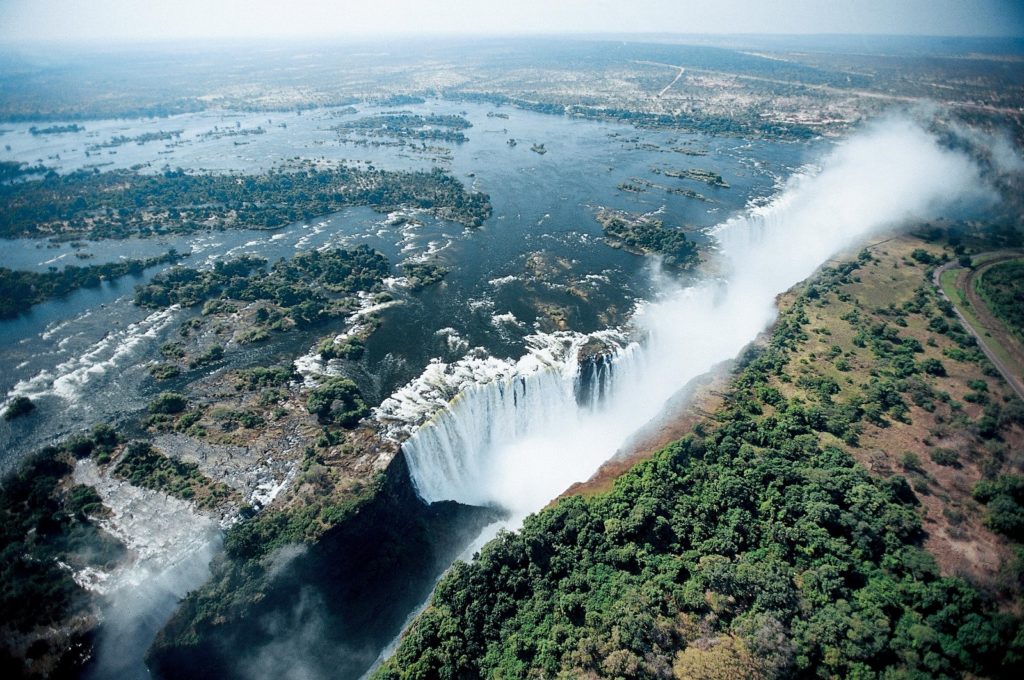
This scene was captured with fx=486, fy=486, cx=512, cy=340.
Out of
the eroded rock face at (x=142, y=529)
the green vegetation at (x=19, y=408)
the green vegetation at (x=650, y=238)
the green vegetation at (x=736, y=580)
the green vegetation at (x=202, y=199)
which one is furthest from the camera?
the green vegetation at (x=202, y=199)

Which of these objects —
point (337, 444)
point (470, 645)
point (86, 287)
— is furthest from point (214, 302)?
point (470, 645)

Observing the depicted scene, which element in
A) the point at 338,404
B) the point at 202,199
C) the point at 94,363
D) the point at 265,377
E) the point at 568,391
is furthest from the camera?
the point at 202,199

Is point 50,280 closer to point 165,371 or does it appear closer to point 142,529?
point 165,371

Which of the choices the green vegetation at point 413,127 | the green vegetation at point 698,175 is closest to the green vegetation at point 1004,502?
the green vegetation at point 698,175

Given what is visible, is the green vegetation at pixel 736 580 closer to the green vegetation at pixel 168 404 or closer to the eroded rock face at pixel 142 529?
the eroded rock face at pixel 142 529

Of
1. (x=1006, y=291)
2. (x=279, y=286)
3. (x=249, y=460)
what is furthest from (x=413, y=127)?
(x=1006, y=291)

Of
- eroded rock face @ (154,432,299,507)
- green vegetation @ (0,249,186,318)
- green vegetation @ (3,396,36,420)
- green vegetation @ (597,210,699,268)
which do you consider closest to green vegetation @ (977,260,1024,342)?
green vegetation @ (597,210,699,268)
